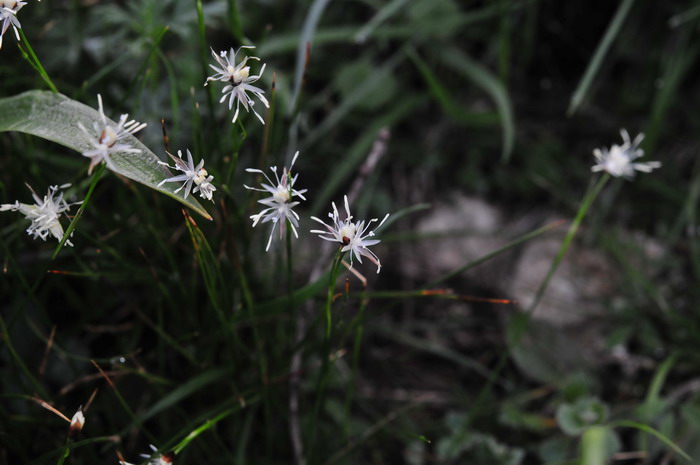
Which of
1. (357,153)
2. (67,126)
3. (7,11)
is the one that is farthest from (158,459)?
(357,153)

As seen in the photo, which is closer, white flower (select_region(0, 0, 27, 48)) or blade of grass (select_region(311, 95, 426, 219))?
white flower (select_region(0, 0, 27, 48))

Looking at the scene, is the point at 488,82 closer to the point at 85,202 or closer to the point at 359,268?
the point at 359,268

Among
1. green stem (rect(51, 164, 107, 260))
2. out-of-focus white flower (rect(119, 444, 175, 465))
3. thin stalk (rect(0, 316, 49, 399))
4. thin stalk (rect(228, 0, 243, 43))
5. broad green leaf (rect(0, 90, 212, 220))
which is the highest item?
thin stalk (rect(228, 0, 243, 43))

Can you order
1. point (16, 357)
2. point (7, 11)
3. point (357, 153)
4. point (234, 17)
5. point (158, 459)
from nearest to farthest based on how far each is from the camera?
point (7, 11) → point (158, 459) → point (16, 357) → point (234, 17) → point (357, 153)

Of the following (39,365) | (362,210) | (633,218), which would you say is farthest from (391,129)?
(39,365)

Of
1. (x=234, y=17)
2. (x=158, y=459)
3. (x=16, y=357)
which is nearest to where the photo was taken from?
(x=158, y=459)

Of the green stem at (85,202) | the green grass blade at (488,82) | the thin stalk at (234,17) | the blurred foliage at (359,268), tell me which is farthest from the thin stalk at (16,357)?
the green grass blade at (488,82)

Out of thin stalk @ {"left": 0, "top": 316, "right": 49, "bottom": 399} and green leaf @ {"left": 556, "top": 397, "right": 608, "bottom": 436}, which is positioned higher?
green leaf @ {"left": 556, "top": 397, "right": 608, "bottom": 436}

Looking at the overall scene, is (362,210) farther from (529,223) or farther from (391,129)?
(529,223)

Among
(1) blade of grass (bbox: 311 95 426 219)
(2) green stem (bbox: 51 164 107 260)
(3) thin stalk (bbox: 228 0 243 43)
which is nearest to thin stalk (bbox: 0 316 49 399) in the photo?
(2) green stem (bbox: 51 164 107 260)

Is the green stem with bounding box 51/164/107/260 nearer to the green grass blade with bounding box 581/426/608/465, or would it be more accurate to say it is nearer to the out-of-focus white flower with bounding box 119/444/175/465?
the out-of-focus white flower with bounding box 119/444/175/465

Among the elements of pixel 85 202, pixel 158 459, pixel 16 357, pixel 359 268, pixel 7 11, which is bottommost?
pixel 158 459
